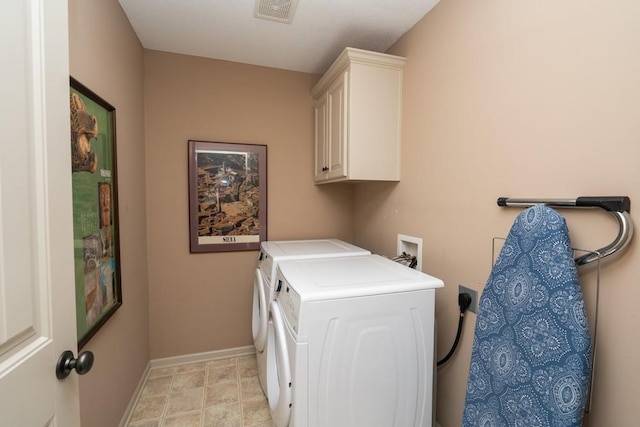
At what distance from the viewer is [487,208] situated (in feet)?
4.40

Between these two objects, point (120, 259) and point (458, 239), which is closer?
point (458, 239)

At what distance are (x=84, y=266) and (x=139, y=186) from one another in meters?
1.00

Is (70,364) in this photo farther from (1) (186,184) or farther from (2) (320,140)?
(2) (320,140)

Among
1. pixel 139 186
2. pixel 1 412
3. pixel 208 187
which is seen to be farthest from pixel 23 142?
pixel 208 187

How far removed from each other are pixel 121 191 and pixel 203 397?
148 centimetres

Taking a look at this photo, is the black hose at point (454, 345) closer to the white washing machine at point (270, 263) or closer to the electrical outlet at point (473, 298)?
the electrical outlet at point (473, 298)

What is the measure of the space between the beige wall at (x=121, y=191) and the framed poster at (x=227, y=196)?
0.38m

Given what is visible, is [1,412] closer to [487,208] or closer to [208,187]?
[487,208]

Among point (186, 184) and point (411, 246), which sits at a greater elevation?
point (186, 184)

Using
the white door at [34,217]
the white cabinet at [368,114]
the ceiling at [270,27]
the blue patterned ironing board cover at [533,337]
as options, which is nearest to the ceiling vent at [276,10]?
the ceiling at [270,27]

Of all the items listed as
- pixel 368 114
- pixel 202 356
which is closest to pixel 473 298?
pixel 368 114

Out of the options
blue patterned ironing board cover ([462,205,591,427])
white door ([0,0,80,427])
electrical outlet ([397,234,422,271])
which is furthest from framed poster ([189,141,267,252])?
blue patterned ironing board cover ([462,205,591,427])

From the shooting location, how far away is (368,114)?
1.90m

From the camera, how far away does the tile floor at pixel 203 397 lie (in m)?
1.78
